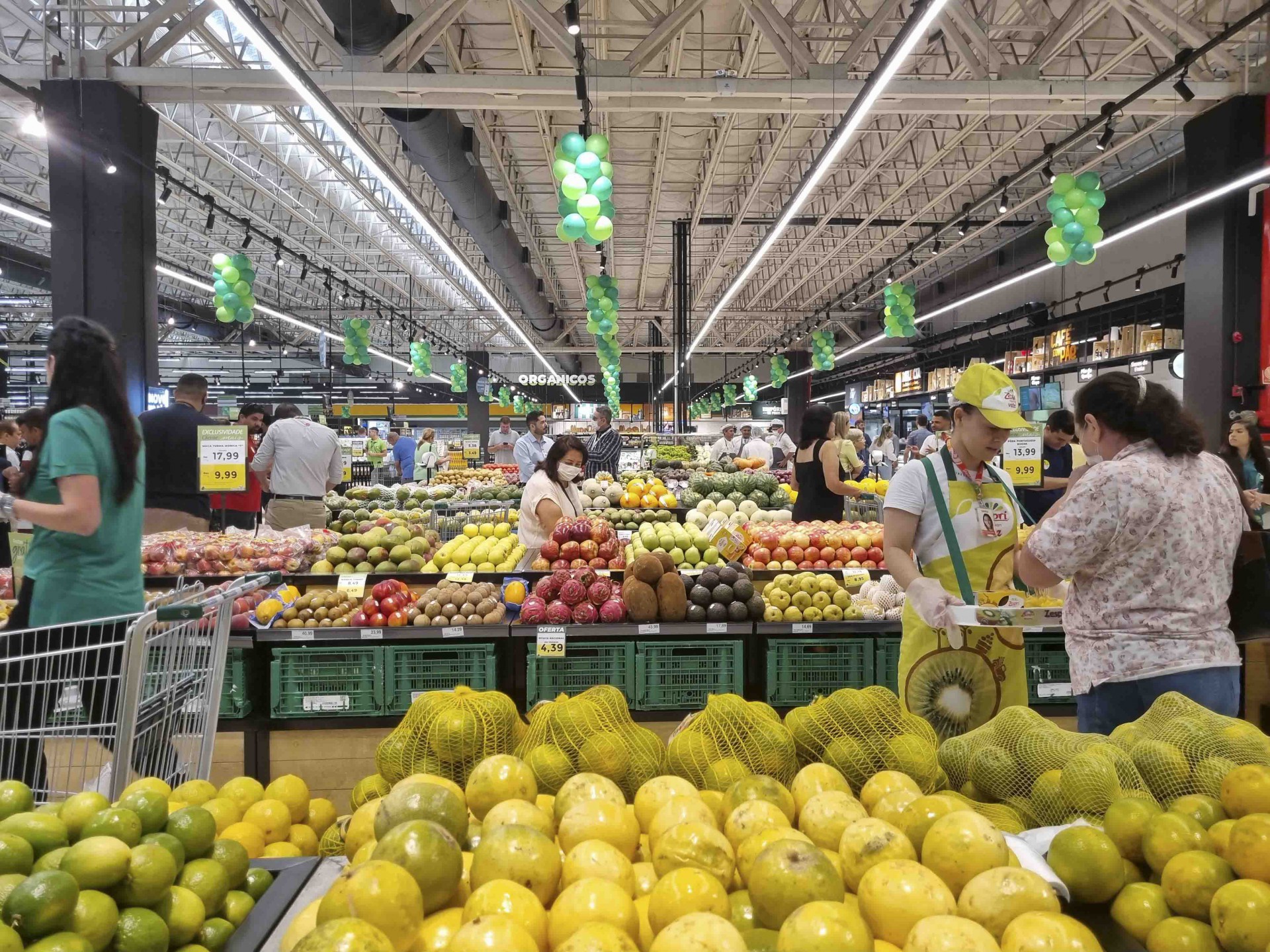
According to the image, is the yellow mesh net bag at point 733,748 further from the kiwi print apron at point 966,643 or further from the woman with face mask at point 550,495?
the woman with face mask at point 550,495

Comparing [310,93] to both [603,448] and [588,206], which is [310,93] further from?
[603,448]

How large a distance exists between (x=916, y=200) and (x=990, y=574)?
560 inches

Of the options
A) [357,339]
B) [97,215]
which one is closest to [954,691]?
[97,215]

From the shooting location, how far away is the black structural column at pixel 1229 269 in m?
8.77

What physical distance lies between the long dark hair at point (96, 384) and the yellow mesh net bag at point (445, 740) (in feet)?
5.30

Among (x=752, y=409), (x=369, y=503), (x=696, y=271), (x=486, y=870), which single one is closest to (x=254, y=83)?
(x=369, y=503)

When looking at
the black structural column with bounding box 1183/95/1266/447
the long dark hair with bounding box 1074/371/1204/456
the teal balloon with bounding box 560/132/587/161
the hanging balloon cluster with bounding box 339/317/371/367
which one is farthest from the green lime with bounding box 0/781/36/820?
the hanging balloon cluster with bounding box 339/317/371/367

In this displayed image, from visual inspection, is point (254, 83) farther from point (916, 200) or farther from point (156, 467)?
point (916, 200)

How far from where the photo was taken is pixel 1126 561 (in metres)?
2.51

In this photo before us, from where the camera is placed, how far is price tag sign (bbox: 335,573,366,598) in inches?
177

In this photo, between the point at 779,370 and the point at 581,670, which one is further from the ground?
the point at 779,370

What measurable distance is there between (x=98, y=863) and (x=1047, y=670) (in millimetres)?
Result: 3921

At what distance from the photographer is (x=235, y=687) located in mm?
3811

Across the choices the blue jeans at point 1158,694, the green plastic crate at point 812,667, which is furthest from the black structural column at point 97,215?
the blue jeans at point 1158,694
